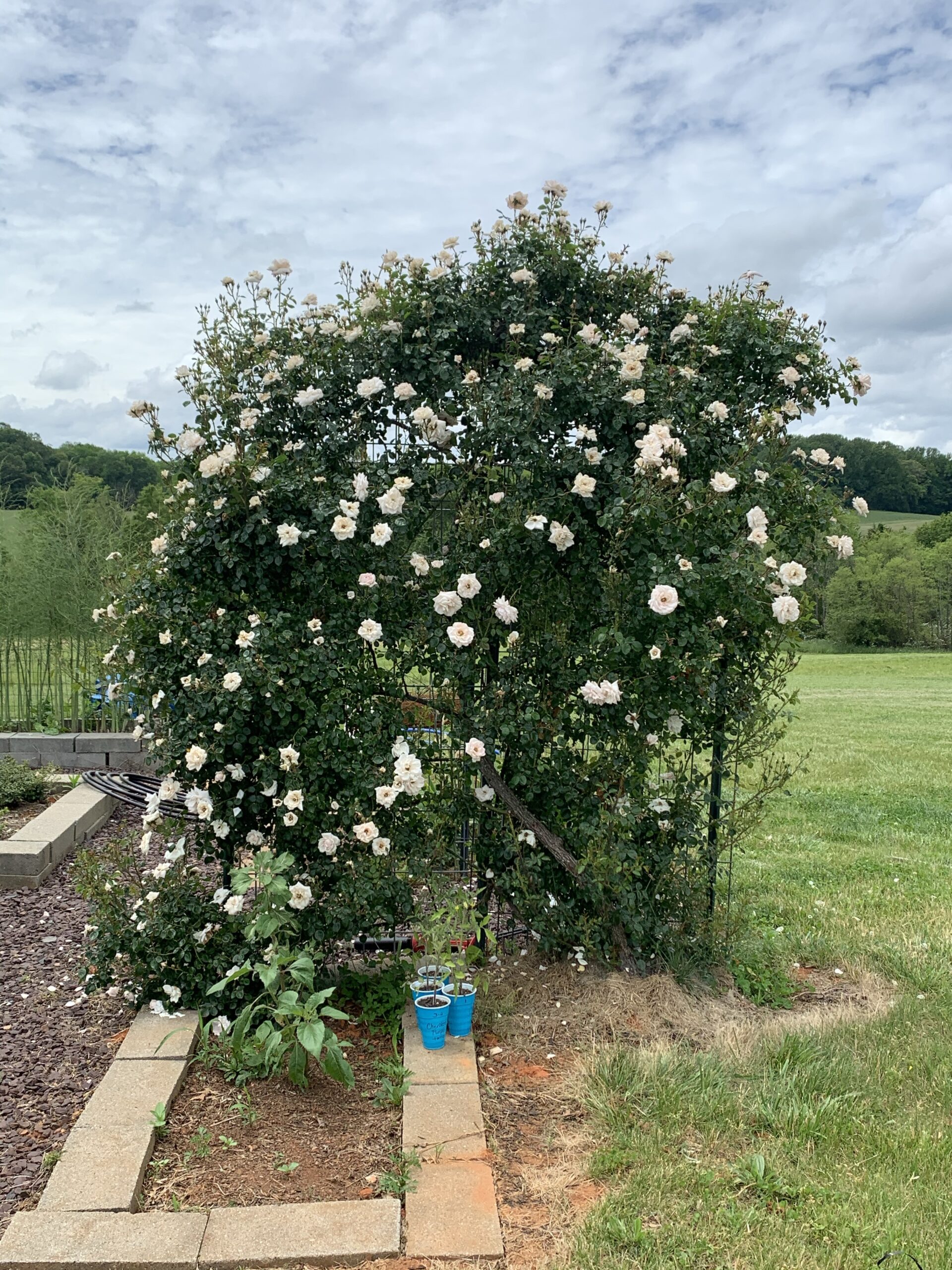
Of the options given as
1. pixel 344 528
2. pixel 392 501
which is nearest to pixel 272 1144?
pixel 344 528

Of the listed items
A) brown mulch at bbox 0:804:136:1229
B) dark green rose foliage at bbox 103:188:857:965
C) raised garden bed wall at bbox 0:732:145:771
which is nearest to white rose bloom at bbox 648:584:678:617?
dark green rose foliage at bbox 103:188:857:965

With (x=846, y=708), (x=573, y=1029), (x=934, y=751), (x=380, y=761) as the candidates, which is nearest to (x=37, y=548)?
(x=380, y=761)

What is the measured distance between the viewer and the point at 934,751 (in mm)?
10289

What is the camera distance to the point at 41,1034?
11.1ft

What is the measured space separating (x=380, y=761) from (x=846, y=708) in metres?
13.2

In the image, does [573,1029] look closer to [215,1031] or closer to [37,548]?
[215,1031]

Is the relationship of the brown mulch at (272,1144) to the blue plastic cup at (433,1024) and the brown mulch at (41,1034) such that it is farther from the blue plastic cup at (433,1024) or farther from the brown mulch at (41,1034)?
the brown mulch at (41,1034)

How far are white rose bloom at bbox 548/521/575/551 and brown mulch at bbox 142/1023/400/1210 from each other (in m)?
1.84

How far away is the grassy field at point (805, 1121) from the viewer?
7.38 ft

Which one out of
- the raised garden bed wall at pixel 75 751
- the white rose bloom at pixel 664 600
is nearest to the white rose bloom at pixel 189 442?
the white rose bloom at pixel 664 600

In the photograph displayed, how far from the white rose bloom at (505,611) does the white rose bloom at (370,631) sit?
0.42 metres

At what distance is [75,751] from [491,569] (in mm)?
4953

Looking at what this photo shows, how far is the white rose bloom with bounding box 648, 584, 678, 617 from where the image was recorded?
10.1ft

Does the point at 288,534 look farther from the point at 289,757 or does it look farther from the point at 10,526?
the point at 10,526
